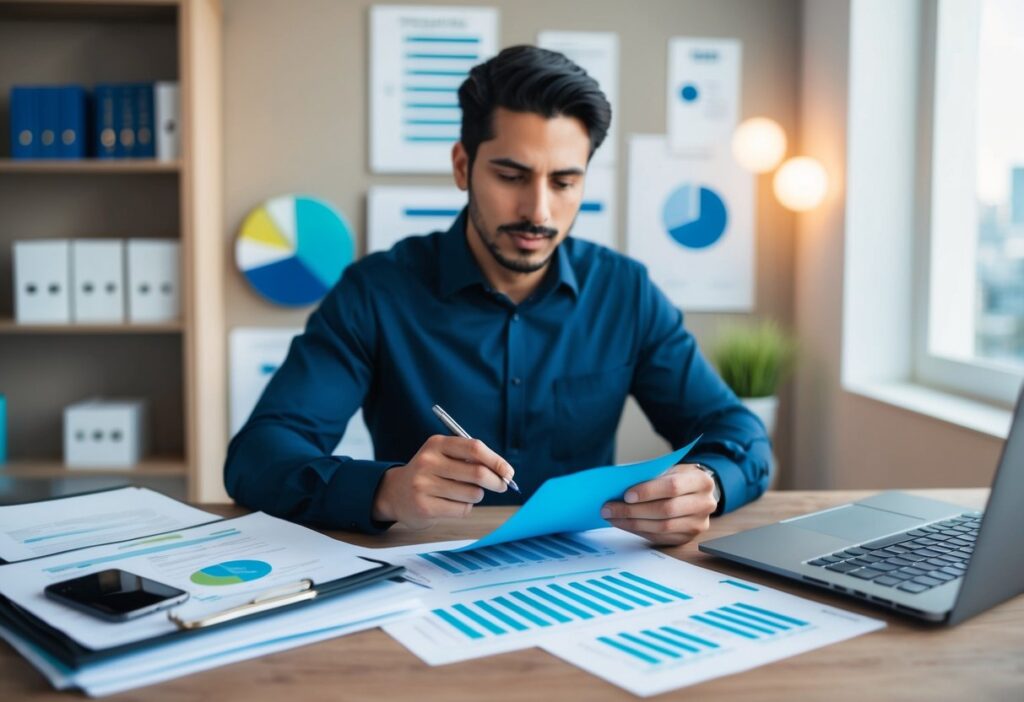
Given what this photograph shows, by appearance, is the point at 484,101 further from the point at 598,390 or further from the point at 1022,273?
the point at 1022,273

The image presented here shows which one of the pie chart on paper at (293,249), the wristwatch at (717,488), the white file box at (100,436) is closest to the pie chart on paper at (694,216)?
the pie chart on paper at (293,249)

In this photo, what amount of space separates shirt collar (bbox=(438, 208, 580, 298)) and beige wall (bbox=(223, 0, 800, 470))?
1.52m

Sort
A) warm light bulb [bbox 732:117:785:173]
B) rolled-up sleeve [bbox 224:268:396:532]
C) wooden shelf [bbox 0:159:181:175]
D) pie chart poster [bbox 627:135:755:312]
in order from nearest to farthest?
1. rolled-up sleeve [bbox 224:268:396:532]
2. wooden shelf [bbox 0:159:181:175]
3. warm light bulb [bbox 732:117:785:173]
4. pie chart poster [bbox 627:135:755:312]

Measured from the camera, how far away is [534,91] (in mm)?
1635

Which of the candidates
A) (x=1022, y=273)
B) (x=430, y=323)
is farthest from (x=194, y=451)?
(x=1022, y=273)

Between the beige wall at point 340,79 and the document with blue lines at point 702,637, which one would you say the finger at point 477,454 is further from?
the beige wall at point 340,79

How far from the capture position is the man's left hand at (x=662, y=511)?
3.60 ft

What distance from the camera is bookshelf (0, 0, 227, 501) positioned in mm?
2953

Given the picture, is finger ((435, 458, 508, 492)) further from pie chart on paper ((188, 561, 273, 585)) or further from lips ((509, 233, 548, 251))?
lips ((509, 233, 548, 251))

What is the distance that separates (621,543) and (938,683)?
423 mm

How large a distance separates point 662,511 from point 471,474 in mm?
222

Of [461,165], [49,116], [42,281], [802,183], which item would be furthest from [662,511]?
[49,116]

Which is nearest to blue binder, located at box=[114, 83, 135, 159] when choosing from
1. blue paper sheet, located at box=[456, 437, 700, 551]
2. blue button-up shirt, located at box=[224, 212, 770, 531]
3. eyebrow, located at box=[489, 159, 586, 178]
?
blue button-up shirt, located at box=[224, 212, 770, 531]

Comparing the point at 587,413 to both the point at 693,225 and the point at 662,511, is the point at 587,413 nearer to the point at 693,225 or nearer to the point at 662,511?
the point at 662,511
